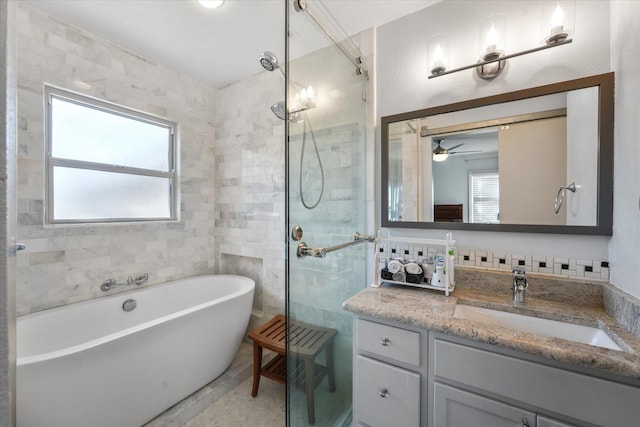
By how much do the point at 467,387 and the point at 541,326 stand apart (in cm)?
47

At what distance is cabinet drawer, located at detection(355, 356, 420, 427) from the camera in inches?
42.2

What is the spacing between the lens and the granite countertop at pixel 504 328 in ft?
2.58

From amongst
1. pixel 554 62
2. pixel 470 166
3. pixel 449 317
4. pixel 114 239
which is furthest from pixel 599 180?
pixel 114 239

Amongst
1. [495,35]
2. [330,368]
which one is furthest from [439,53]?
[330,368]

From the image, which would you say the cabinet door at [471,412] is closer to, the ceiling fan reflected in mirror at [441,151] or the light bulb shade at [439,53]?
the ceiling fan reflected in mirror at [441,151]

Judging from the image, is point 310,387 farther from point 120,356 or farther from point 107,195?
point 107,195

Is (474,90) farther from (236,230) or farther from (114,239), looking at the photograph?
(114,239)

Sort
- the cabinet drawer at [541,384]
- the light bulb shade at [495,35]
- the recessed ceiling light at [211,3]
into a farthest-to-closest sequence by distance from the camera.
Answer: the recessed ceiling light at [211,3]
the light bulb shade at [495,35]
the cabinet drawer at [541,384]

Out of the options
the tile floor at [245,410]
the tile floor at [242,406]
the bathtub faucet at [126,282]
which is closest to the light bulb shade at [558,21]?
the tile floor at [242,406]

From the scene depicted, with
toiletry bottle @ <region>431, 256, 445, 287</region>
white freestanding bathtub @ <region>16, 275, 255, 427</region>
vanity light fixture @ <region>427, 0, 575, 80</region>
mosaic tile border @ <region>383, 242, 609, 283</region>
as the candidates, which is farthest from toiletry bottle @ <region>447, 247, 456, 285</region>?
white freestanding bathtub @ <region>16, 275, 255, 427</region>

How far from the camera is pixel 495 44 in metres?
1.33

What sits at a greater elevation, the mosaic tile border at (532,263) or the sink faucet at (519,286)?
the mosaic tile border at (532,263)

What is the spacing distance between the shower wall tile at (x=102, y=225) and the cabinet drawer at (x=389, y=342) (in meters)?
2.01

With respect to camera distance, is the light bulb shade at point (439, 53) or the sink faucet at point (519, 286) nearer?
the sink faucet at point (519, 286)
